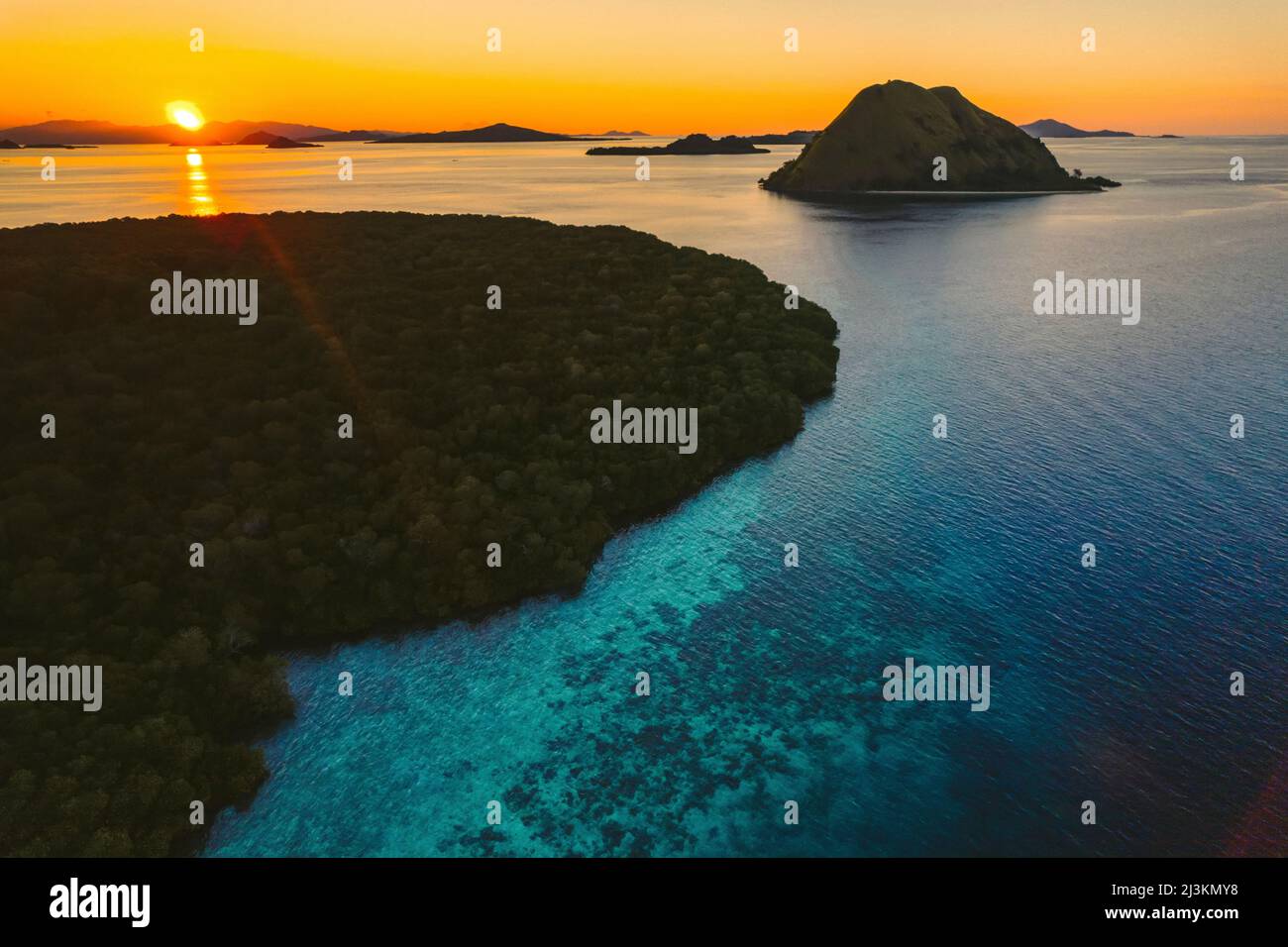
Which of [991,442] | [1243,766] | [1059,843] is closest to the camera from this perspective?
[1059,843]

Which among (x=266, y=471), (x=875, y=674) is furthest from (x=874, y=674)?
(x=266, y=471)

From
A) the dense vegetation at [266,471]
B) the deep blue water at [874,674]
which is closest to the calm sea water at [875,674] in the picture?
the deep blue water at [874,674]

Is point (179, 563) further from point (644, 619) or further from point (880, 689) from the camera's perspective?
point (880, 689)

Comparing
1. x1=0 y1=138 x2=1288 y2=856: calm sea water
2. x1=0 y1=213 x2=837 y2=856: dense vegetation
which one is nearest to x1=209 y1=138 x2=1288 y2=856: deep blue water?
x1=0 y1=138 x2=1288 y2=856: calm sea water

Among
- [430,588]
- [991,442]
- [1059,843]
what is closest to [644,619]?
[430,588]

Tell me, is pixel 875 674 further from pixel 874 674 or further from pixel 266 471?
pixel 266 471

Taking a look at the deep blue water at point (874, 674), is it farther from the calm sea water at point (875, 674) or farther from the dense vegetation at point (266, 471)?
the dense vegetation at point (266, 471)
